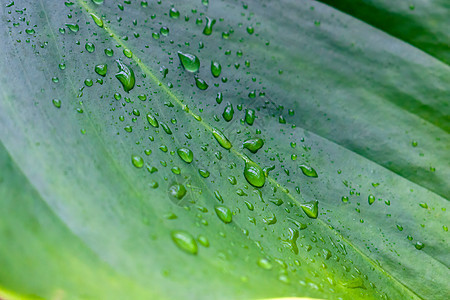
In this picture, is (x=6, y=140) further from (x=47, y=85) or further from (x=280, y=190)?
(x=280, y=190)

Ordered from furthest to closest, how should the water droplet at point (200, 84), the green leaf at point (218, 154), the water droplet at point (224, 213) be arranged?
the water droplet at point (200, 84) → the water droplet at point (224, 213) → the green leaf at point (218, 154)

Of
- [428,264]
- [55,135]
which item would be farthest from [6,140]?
[428,264]

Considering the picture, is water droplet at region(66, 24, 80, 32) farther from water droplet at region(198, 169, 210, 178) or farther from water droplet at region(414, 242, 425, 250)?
water droplet at region(414, 242, 425, 250)

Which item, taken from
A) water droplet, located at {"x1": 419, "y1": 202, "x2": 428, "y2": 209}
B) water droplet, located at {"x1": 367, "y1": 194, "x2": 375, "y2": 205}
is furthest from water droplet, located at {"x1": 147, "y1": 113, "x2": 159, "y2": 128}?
water droplet, located at {"x1": 419, "y1": 202, "x2": 428, "y2": 209}

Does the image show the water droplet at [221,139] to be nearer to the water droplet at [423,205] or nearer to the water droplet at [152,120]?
the water droplet at [152,120]

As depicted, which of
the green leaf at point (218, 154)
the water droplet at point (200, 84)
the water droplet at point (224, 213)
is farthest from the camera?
the water droplet at point (200, 84)

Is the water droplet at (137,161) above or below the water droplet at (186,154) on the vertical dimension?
below

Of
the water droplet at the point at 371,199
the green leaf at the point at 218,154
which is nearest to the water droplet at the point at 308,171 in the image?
the green leaf at the point at 218,154
